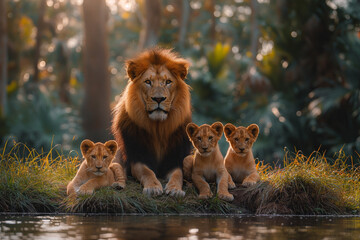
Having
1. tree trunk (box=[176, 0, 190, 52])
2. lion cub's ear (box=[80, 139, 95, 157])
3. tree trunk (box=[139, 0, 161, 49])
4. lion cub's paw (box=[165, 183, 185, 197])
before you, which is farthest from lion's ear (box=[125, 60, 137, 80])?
tree trunk (box=[176, 0, 190, 52])

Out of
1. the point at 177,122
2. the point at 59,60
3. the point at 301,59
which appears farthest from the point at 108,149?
the point at 59,60

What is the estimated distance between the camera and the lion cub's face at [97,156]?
6.79m

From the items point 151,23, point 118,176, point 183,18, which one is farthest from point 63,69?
point 118,176

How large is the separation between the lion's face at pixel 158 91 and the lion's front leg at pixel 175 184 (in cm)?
67

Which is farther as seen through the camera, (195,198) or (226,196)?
(195,198)

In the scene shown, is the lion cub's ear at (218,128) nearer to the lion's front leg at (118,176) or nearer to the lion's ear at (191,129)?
the lion's ear at (191,129)

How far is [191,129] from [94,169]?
116 centimetres

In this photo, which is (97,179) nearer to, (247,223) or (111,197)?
(111,197)

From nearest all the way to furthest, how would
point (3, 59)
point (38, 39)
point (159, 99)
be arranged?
1. point (159, 99)
2. point (3, 59)
3. point (38, 39)

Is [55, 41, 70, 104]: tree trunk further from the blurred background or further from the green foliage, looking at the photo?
→ the green foliage

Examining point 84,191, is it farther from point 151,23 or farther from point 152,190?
point 151,23

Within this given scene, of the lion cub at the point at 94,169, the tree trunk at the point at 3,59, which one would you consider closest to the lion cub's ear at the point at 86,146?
the lion cub at the point at 94,169

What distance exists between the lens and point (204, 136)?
274 inches

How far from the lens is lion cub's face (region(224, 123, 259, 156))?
23.7ft
